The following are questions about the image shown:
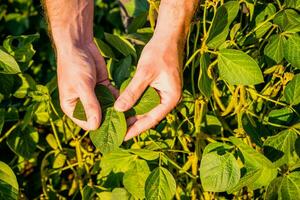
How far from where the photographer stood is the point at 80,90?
1.13 m

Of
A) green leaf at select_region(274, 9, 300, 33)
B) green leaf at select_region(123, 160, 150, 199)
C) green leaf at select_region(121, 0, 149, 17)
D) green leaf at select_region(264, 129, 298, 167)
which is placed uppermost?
green leaf at select_region(274, 9, 300, 33)

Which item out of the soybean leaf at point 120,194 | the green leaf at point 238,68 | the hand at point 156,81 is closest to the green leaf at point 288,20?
the green leaf at point 238,68

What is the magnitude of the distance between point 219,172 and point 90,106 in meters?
0.29

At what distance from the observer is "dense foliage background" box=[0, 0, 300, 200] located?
3.79 feet

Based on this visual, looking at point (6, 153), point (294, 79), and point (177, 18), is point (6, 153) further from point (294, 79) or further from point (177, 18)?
point (294, 79)

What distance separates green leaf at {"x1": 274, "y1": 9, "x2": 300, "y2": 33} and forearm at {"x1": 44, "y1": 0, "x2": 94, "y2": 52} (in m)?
0.43

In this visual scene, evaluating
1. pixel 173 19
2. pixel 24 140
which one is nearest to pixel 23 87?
pixel 24 140

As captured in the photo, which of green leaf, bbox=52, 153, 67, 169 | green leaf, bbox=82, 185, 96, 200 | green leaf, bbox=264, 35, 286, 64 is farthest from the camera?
green leaf, bbox=52, 153, 67, 169

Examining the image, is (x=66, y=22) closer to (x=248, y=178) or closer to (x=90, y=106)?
(x=90, y=106)

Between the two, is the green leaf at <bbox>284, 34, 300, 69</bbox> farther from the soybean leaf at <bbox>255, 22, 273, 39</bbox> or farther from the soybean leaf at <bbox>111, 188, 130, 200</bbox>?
the soybean leaf at <bbox>111, 188, 130, 200</bbox>

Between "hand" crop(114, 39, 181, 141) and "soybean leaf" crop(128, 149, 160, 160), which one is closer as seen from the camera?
"hand" crop(114, 39, 181, 141)

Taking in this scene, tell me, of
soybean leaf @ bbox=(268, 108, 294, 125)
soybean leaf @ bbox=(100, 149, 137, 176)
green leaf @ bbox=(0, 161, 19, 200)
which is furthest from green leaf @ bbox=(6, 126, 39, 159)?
soybean leaf @ bbox=(268, 108, 294, 125)

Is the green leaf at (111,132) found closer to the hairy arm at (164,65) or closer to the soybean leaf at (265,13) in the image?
the hairy arm at (164,65)

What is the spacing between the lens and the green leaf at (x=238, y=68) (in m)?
1.13
